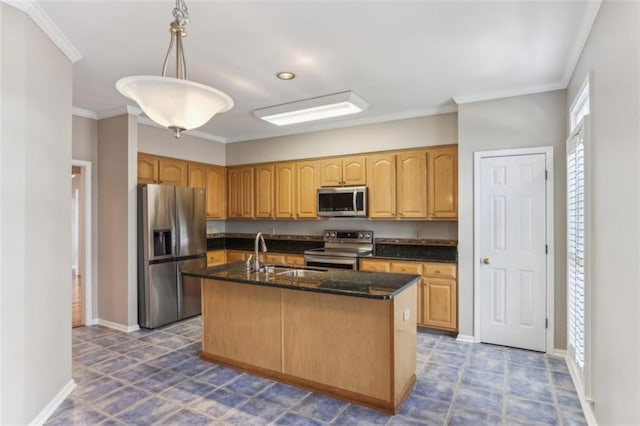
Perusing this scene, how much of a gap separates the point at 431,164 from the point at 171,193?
3320 mm

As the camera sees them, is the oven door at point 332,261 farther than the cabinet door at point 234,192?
No

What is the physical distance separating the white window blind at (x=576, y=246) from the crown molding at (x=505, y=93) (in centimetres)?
69

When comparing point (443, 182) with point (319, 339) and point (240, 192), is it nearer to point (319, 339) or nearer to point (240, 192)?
point (319, 339)

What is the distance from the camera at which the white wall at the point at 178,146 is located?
493cm

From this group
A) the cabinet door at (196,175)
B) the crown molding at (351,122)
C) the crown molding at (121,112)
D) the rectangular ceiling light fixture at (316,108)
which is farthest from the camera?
the cabinet door at (196,175)

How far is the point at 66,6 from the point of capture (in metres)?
2.34

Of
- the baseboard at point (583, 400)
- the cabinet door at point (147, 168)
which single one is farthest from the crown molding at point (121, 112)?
the baseboard at point (583, 400)

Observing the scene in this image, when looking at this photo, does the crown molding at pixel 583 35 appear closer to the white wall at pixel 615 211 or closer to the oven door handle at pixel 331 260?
the white wall at pixel 615 211

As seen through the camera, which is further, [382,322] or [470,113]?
[470,113]

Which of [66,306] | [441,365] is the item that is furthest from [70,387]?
[441,365]

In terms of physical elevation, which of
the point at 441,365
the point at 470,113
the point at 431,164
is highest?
the point at 470,113

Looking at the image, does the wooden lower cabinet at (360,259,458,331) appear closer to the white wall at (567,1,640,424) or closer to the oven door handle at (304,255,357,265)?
the oven door handle at (304,255,357,265)

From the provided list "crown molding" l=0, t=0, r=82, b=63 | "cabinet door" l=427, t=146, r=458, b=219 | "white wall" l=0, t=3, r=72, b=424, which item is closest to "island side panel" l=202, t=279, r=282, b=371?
"white wall" l=0, t=3, r=72, b=424

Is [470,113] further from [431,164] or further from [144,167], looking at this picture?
[144,167]
